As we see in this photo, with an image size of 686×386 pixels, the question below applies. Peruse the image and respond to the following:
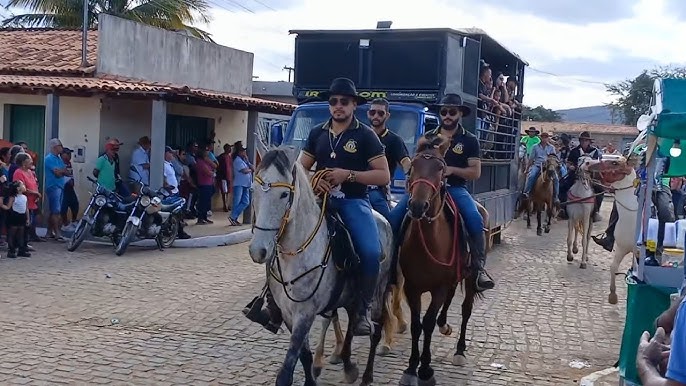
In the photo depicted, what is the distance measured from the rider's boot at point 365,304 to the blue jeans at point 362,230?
63 millimetres

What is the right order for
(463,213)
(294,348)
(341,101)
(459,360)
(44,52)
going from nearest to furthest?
(294,348) → (341,101) → (463,213) → (459,360) → (44,52)

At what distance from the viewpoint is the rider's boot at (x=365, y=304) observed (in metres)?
6.14

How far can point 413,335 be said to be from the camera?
685 cm

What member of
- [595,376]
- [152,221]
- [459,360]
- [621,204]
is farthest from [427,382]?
[152,221]

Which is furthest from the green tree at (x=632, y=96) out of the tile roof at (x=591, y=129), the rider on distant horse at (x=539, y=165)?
the rider on distant horse at (x=539, y=165)

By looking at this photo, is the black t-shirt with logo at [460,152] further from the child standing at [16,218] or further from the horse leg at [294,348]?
the child standing at [16,218]

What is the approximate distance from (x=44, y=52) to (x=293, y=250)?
14.9m

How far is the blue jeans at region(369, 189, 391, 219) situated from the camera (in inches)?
303

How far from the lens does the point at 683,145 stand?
268 inches

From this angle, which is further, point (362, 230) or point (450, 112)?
point (450, 112)

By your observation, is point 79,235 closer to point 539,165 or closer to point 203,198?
point 203,198

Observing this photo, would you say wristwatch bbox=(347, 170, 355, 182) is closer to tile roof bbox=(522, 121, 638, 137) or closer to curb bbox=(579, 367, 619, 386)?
curb bbox=(579, 367, 619, 386)

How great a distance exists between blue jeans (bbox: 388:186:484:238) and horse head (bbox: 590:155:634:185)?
4446 mm

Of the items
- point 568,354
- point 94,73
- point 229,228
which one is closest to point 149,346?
point 568,354
